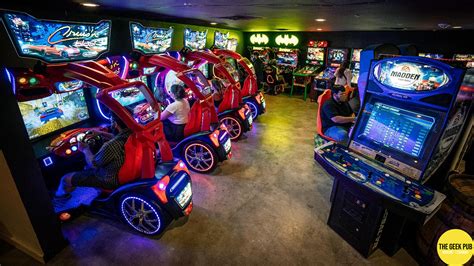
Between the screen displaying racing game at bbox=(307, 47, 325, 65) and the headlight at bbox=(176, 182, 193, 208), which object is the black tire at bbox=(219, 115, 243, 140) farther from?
the screen displaying racing game at bbox=(307, 47, 325, 65)

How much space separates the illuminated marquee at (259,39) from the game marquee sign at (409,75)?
8.04 m

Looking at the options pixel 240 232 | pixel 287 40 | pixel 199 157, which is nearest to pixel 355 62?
pixel 287 40

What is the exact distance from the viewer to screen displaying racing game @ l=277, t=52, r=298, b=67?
953 centimetres

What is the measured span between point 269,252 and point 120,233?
6.03ft

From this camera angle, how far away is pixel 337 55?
337 inches

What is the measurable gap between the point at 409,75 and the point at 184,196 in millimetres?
2713

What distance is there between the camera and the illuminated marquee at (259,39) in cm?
1006

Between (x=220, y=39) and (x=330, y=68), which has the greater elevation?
(x=220, y=39)

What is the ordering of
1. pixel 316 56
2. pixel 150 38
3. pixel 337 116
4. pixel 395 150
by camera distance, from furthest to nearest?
1. pixel 316 56
2. pixel 150 38
3. pixel 337 116
4. pixel 395 150

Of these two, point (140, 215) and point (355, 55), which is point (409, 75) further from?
point (355, 55)

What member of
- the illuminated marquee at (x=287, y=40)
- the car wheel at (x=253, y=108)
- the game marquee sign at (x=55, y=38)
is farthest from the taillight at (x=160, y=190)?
the illuminated marquee at (x=287, y=40)

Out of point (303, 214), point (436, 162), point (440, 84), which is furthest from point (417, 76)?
point (303, 214)

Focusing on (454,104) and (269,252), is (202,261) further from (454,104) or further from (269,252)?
(454,104)

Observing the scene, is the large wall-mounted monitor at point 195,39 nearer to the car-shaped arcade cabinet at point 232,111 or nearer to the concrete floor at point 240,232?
the car-shaped arcade cabinet at point 232,111
